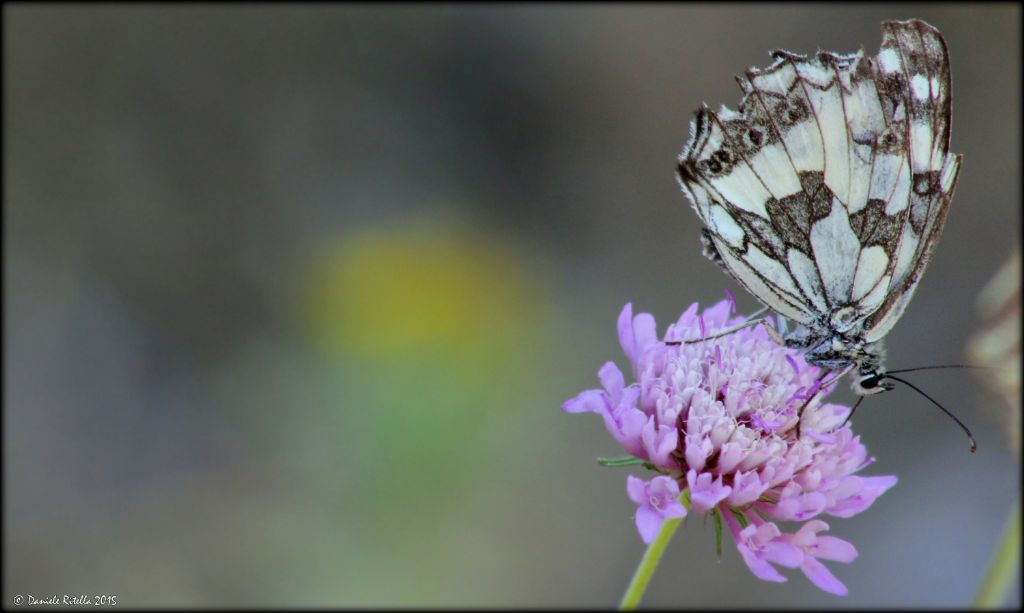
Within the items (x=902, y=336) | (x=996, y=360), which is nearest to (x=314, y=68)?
(x=902, y=336)

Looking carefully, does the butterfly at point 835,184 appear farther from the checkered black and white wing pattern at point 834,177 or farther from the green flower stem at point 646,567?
the green flower stem at point 646,567

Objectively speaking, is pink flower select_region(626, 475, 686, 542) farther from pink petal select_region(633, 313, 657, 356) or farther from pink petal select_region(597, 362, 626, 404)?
pink petal select_region(633, 313, 657, 356)

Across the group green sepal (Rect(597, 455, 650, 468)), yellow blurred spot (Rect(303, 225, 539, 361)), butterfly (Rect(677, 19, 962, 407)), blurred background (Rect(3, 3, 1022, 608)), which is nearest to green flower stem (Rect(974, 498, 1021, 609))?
butterfly (Rect(677, 19, 962, 407))

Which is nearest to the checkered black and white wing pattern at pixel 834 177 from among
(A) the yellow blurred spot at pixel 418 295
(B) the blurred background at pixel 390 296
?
(B) the blurred background at pixel 390 296

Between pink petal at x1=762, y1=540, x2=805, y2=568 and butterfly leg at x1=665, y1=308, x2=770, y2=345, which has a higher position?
butterfly leg at x1=665, y1=308, x2=770, y2=345

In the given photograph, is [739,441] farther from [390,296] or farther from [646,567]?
[390,296]

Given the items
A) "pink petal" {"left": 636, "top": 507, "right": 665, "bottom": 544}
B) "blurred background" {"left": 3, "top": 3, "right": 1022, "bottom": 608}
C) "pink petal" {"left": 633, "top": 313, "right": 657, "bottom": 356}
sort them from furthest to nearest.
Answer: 1. "blurred background" {"left": 3, "top": 3, "right": 1022, "bottom": 608}
2. "pink petal" {"left": 633, "top": 313, "right": 657, "bottom": 356}
3. "pink petal" {"left": 636, "top": 507, "right": 665, "bottom": 544}

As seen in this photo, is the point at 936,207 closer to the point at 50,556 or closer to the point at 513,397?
the point at 513,397
